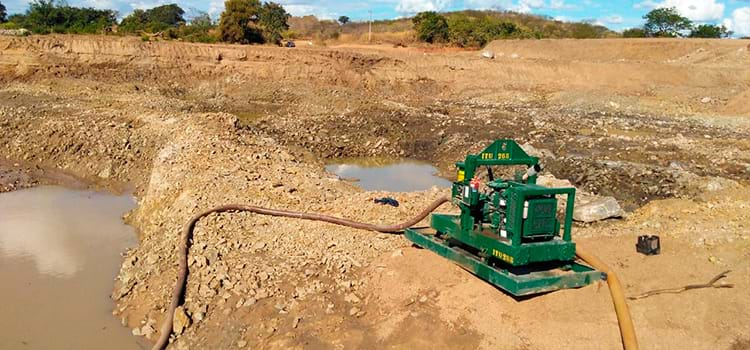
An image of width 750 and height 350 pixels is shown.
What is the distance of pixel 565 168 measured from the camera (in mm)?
14875

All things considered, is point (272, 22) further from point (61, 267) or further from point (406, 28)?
point (61, 267)

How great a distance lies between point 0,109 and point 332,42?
2936 cm

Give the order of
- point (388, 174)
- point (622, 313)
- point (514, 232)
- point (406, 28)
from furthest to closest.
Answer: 1. point (406, 28)
2. point (388, 174)
3. point (514, 232)
4. point (622, 313)

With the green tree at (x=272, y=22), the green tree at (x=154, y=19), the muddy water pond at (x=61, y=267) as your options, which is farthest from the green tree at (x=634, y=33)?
the muddy water pond at (x=61, y=267)

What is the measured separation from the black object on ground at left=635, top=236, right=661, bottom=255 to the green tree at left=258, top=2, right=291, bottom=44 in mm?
32174

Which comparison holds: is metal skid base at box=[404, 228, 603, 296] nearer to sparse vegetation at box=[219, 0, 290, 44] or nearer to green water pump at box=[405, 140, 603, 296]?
green water pump at box=[405, 140, 603, 296]

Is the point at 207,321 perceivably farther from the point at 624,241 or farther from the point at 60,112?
the point at 60,112

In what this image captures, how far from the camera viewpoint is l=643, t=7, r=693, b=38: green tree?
1964 inches

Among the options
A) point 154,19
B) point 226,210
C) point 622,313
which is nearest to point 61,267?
point 226,210

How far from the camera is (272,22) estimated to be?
39188mm

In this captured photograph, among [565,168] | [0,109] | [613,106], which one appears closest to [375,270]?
[565,168]

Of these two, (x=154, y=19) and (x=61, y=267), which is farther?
(x=154, y=19)

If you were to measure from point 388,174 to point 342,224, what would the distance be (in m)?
8.97

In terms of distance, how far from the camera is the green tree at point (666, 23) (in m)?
49.9
